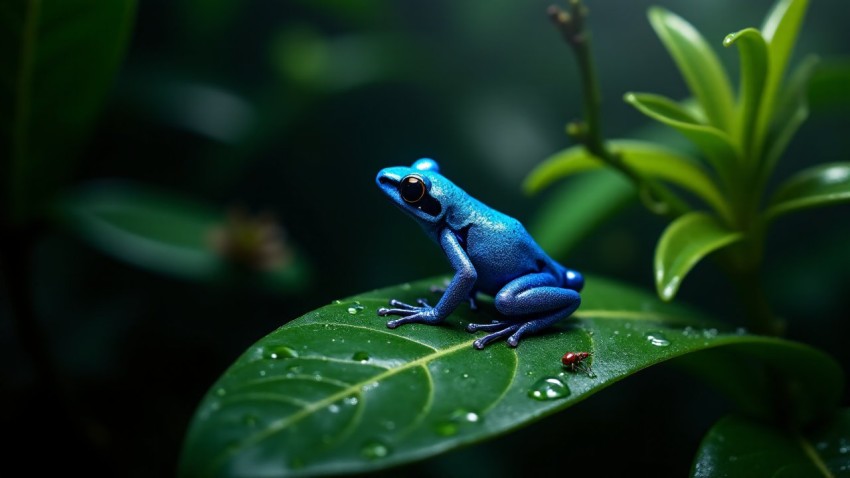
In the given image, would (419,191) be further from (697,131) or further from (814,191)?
(814,191)

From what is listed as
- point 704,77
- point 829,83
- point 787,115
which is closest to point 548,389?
point 704,77

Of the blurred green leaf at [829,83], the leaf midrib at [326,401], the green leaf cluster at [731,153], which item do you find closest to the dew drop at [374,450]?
the leaf midrib at [326,401]

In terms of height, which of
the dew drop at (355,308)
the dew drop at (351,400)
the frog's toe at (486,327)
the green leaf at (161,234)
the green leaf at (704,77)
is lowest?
the green leaf at (161,234)

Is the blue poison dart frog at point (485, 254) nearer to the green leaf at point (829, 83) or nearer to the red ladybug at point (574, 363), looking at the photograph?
the red ladybug at point (574, 363)

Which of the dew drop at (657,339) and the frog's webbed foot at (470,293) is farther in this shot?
the frog's webbed foot at (470,293)

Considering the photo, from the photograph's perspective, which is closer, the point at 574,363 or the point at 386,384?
the point at 386,384

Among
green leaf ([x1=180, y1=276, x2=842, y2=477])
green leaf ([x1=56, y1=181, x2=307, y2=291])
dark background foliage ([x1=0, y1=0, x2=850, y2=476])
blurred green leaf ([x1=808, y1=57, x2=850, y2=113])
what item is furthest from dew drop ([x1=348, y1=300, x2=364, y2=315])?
blurred green leaf ([x1=808, y1=57, x2=850, y2=113])
